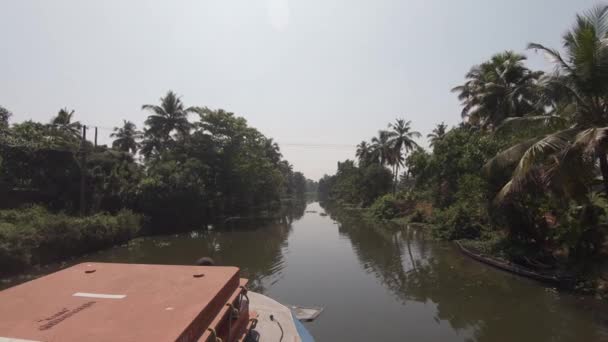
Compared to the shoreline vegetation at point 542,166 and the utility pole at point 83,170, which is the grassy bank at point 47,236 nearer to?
the utility pole at point 83,170

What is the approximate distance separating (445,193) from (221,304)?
81.9ft

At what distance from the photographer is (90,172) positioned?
A: 75.7ft

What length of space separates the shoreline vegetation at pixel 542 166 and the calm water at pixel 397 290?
1635mm

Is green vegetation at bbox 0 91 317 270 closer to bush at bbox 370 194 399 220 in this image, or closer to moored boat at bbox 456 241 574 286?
bush at bbox 370 194 399 220

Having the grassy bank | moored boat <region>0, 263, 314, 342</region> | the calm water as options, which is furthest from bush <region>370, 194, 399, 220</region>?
moored boat <region>0, 263, 314, 342</region>

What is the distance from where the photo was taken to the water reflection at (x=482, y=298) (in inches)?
309

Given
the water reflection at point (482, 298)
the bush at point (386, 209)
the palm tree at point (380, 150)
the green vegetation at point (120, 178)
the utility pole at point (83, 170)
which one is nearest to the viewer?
the water reflection at point (482, 298)

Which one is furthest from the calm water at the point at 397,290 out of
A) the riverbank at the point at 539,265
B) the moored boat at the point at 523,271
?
the riverbank at the point at 539,265

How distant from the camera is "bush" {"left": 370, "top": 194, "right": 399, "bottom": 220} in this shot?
113ft

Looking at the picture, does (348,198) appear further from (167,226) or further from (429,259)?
(429,259)

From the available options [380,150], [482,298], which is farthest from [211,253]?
[380,150]

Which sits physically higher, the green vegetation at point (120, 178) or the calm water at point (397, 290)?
the green vegetation at point (120, 178)

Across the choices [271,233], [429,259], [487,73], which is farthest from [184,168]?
[487,73]

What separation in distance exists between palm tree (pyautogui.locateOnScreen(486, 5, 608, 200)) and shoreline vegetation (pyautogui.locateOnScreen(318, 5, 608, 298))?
0.09 ft
